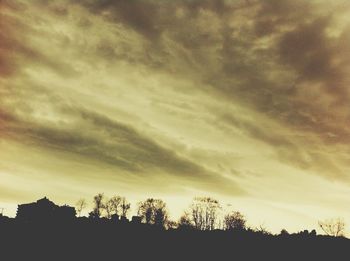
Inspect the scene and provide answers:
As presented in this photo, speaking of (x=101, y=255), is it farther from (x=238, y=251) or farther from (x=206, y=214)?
(x=206, y=214)

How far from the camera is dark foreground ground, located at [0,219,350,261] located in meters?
37.3

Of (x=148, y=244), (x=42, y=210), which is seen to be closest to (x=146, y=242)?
(x=148, y=244)

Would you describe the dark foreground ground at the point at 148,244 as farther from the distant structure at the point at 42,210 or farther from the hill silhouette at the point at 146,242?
the distant structure at the point at 42,210

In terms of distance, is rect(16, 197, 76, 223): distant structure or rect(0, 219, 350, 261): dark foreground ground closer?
rect(0, 219, 350, 261): dark foreground ground

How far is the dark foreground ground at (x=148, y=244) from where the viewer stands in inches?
1470

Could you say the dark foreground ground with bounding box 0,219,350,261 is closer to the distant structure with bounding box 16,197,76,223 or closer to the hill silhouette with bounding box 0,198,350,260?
the hill silhouette with bounding box 0,198,350,260

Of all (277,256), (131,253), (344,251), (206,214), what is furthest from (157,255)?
(206,214)

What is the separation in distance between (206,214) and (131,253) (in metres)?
55.8

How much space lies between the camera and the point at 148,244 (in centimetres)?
4103

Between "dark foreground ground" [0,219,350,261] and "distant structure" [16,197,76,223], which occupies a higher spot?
"distant structure" [16,197,76,223]

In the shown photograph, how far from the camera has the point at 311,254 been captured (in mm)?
36594

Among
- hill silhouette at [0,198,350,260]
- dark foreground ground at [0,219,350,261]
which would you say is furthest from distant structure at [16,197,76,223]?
dark foreground ground at [0,219,350,261]

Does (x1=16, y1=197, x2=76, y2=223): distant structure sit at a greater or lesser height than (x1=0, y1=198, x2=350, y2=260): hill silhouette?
greater

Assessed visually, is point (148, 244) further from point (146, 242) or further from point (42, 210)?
point (42, 210)
